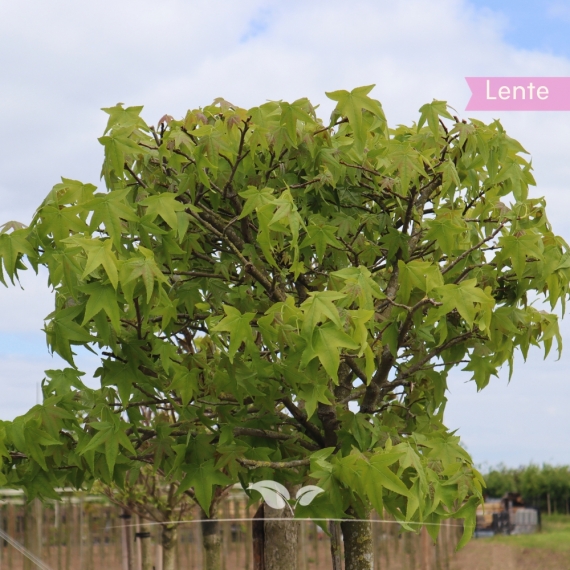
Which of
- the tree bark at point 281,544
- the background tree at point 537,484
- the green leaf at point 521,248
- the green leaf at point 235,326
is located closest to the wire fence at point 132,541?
the tree bark at point 281,544

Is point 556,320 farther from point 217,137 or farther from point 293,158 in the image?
point 217,137

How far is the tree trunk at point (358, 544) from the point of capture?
12.1 feet

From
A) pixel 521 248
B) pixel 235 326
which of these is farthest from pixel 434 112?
pixel 235 326

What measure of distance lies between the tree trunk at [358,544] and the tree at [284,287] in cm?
1

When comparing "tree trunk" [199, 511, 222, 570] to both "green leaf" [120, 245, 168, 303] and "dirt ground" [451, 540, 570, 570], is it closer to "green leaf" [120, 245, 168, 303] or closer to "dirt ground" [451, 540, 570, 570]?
"dirt ground" [451, 540, 570, 570]

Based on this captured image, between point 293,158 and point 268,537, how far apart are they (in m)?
2.22

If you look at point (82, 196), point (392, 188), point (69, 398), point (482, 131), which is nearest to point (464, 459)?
point (392, 188)

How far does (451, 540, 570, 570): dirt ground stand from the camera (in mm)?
7219

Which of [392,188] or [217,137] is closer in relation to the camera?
[217,137]

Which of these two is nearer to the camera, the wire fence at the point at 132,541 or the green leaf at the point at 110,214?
the green leaf at the point at 110,214

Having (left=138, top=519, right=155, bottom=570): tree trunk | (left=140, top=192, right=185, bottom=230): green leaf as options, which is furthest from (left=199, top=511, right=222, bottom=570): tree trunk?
(left=140, top=192, right=185, bottom=230): green leaf

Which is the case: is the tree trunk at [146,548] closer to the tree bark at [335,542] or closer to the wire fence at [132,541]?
the wire fence at [132,541]

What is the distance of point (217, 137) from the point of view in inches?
127

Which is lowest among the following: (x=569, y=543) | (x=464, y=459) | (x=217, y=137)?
(x=569, y=543)
